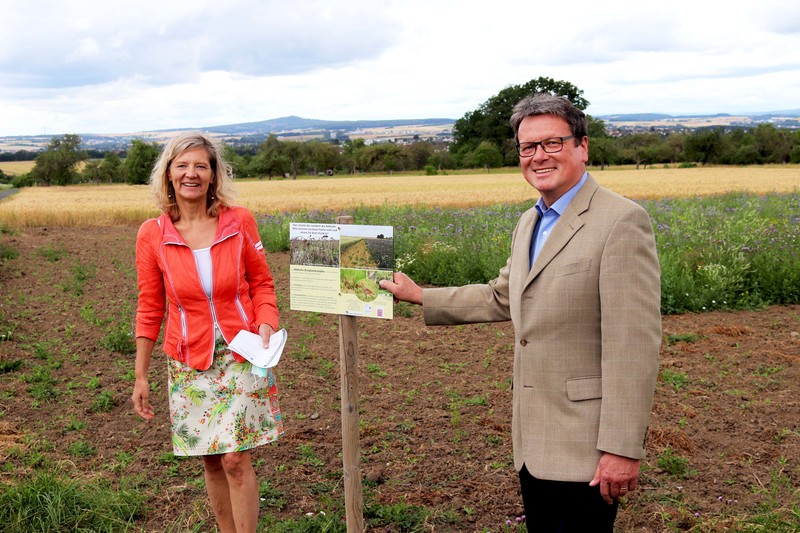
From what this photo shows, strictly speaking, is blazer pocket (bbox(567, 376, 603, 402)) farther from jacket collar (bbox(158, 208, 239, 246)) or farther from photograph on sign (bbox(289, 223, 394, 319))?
jacket collar (bbox(158, 208, 239, 246))

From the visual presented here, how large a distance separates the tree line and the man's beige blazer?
193 ft

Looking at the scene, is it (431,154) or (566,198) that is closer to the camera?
(566,198)

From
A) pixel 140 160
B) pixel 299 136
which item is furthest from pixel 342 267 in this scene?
pixel 299 136

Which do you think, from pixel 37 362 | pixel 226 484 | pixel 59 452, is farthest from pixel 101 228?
pixel 226 484

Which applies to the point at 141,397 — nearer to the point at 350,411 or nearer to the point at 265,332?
the point at 265,332

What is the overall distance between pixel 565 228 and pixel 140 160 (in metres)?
62.4

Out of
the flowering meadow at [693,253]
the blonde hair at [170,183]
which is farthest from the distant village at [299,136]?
the flowering meadow at [693,253]

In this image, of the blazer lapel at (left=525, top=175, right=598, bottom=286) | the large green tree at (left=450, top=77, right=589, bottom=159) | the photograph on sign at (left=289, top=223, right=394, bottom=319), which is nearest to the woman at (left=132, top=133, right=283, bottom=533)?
the photograph on sign at (left=289, top=223, right=394, bottom=319)

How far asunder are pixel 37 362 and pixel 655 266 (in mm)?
6495

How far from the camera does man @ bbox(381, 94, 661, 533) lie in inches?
87.7

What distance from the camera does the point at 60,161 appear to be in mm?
69750

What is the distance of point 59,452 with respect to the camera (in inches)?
194

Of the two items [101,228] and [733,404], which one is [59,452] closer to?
[733,404]

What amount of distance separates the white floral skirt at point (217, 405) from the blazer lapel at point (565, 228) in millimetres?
1514
